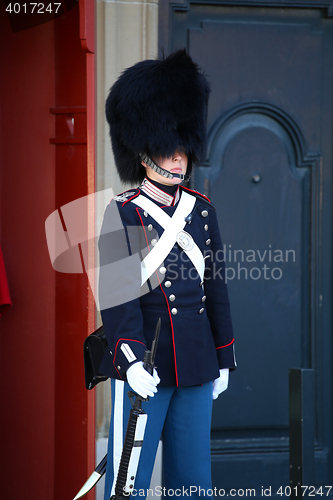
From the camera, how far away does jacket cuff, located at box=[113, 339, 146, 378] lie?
61.5 inches

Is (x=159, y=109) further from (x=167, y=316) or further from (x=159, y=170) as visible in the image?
(x=167, y=316)

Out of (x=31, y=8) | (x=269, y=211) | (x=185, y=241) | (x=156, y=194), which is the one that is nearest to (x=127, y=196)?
(x=156, y=194)

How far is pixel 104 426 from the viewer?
7.95 feet

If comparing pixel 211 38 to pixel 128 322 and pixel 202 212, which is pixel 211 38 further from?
pixel 128 322

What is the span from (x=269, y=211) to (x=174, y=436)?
1.29 meters

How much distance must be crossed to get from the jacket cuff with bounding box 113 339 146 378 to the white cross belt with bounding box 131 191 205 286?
0.19 metres

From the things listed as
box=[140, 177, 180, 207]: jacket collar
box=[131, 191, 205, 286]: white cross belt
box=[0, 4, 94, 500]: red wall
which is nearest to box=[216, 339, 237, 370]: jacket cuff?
box=[131, 191, 205, 286]: white cross belt

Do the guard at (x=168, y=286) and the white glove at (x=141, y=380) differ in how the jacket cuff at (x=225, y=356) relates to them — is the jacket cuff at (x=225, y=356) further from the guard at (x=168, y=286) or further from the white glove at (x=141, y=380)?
the white glove at (x=141, y=380)

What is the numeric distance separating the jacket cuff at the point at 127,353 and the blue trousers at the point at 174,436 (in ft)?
0.39

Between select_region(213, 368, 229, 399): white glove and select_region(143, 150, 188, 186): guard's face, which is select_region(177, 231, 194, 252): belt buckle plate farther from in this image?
select_region(213, 368, 229, 399): white glove

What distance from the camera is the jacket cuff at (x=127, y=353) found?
5.13 ft

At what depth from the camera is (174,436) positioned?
173 centimetres

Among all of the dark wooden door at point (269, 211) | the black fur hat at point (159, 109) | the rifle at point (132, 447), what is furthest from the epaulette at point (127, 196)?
the dark wooden door at point (269, 211)

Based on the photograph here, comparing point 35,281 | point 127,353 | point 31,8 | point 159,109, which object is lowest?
point 127,353
